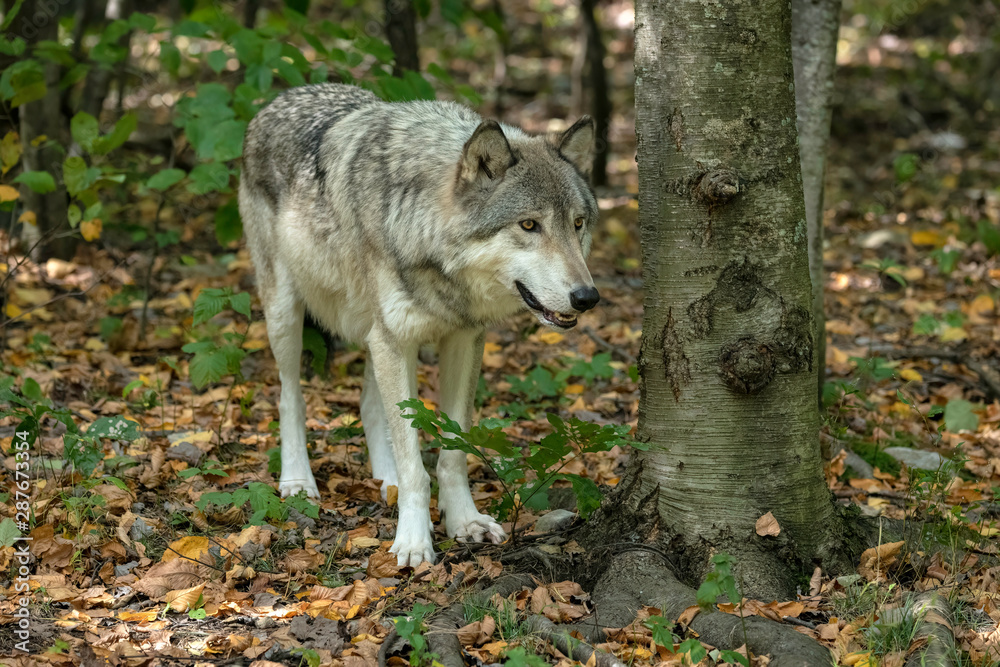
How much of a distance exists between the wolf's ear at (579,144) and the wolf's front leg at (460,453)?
96 centimetres

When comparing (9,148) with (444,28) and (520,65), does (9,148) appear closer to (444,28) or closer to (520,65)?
(520,65)

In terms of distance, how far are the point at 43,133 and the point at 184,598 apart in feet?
18.1

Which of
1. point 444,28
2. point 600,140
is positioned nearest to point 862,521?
point 600,140

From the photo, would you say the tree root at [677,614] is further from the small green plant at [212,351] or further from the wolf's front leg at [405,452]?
the small green plant at [212,351]

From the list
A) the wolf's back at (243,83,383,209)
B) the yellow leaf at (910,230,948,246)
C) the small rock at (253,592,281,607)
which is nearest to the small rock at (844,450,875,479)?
the small rock at (253,592,281,607)

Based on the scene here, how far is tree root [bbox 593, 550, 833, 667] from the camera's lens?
298 centimetres

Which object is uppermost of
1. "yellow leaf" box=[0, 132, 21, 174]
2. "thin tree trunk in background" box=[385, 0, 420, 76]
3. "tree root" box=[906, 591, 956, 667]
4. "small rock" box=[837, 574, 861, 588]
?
"thin tree trunk in background" box=[385, 0, 420, 76]

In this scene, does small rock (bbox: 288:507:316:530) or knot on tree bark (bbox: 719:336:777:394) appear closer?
knot on tree bark (bbox: 719:336:777:394)

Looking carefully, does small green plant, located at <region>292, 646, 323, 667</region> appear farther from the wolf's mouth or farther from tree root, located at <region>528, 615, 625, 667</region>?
the wolf's mouth

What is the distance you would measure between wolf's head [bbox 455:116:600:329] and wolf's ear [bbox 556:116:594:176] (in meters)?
0.19

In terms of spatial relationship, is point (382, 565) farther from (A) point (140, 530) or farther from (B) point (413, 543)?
(A) point (140, 530)

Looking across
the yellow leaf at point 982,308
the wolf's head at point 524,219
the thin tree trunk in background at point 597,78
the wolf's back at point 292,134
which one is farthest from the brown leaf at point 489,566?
the thin tree trunk in background at point 597,78

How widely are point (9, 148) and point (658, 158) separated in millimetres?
4244

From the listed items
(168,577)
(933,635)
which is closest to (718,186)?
(933,635)
